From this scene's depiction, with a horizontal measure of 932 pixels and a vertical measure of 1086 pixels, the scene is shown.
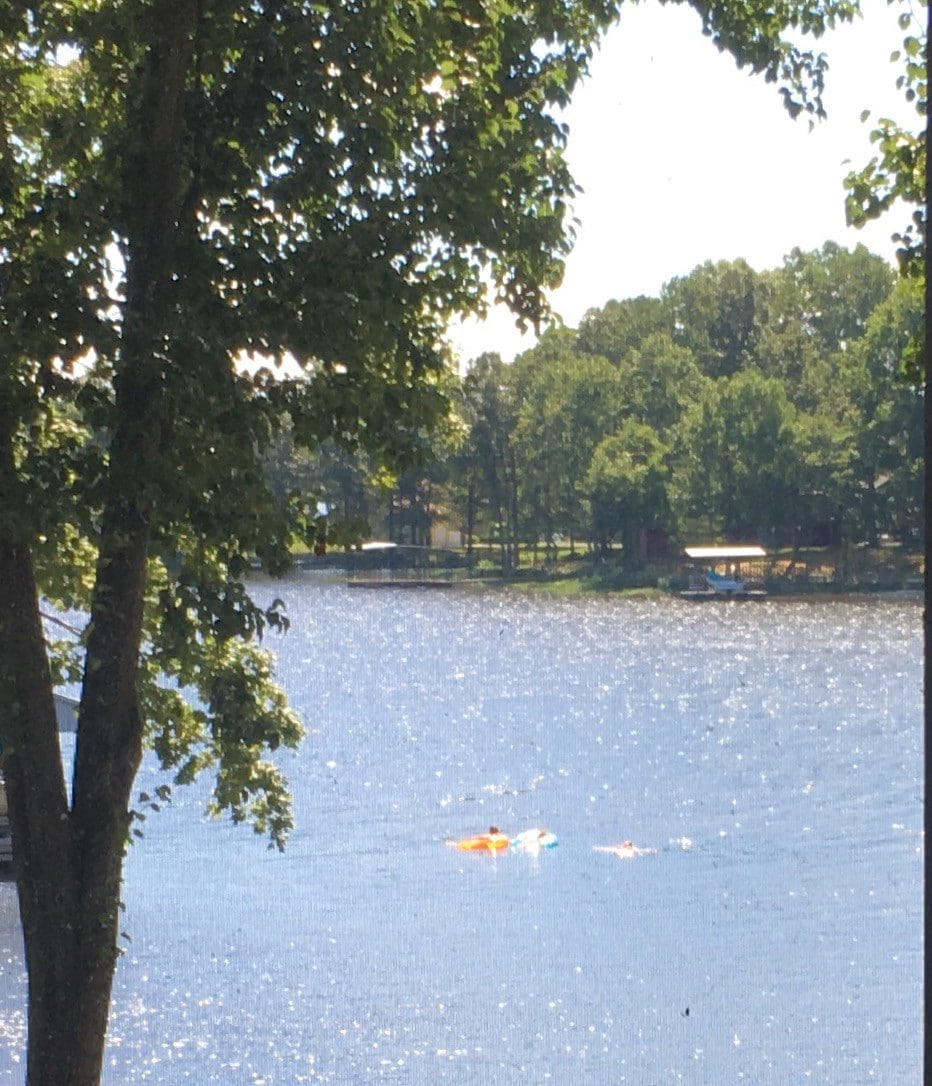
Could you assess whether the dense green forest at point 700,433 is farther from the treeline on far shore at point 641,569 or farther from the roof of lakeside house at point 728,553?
the roof of lakeside house at point 728,553

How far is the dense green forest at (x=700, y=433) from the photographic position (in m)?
100

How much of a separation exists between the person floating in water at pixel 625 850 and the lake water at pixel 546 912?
265 mm

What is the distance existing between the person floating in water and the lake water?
0.87 feet

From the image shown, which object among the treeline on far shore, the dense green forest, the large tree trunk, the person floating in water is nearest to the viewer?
the large tree trunk

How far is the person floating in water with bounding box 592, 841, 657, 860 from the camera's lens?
32906 millimetres

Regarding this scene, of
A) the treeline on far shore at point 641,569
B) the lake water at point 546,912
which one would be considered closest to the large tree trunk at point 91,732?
the lake water at point 546,912

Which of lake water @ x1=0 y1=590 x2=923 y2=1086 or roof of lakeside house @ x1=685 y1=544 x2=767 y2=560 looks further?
roof of lakeside house @ x1=685 y1=544 x2=767 y2=560

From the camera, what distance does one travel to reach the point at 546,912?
28.0m

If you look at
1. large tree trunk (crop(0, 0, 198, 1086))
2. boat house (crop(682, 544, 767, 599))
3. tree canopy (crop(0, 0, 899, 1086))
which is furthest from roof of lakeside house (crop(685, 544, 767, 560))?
large tree trunk (crop(0, 0, 198, 1086))

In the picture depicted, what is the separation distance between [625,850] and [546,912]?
5.57 meters

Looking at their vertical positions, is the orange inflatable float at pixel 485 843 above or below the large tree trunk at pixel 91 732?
below

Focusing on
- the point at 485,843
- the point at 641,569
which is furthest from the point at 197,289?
the point at 641,569

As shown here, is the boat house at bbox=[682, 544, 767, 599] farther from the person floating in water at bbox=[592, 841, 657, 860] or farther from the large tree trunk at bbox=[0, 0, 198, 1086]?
the large tree trunk at bbox=[0, 0, 198, 1086]

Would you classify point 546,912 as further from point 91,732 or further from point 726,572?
point 726,572
